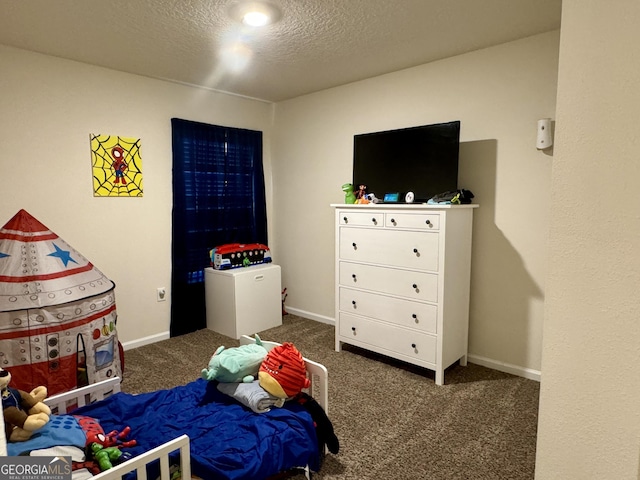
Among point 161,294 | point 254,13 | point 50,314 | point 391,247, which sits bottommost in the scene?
point 161,294

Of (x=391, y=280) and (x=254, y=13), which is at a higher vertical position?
(x=254, y=13)

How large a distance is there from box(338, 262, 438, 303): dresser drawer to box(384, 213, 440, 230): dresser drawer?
333 mm

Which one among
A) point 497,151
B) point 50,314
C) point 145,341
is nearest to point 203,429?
point 50,314

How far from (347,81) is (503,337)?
8.51 ft

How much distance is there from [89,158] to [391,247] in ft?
8.31

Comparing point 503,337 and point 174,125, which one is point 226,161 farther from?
point 503,337

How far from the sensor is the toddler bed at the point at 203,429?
64.9 inches

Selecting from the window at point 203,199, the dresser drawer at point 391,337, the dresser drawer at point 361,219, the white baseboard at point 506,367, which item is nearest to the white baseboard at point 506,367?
the white baseboard at point 506,367

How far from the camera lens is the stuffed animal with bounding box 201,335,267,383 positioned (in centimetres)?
218

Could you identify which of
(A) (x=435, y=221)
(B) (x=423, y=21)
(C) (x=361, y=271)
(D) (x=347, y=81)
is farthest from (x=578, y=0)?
(D) (x=347, y=81)

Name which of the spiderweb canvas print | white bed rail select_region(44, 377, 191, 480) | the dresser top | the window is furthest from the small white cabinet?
white bed rail select_region(44, 377, 191, 480)

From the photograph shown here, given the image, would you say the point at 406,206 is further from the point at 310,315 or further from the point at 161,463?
the point at 161,463

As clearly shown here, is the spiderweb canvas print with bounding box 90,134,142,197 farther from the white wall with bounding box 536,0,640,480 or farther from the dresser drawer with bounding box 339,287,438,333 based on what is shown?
the white wall with bounding box 536,0,640,480

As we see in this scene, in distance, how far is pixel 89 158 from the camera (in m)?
3.28
